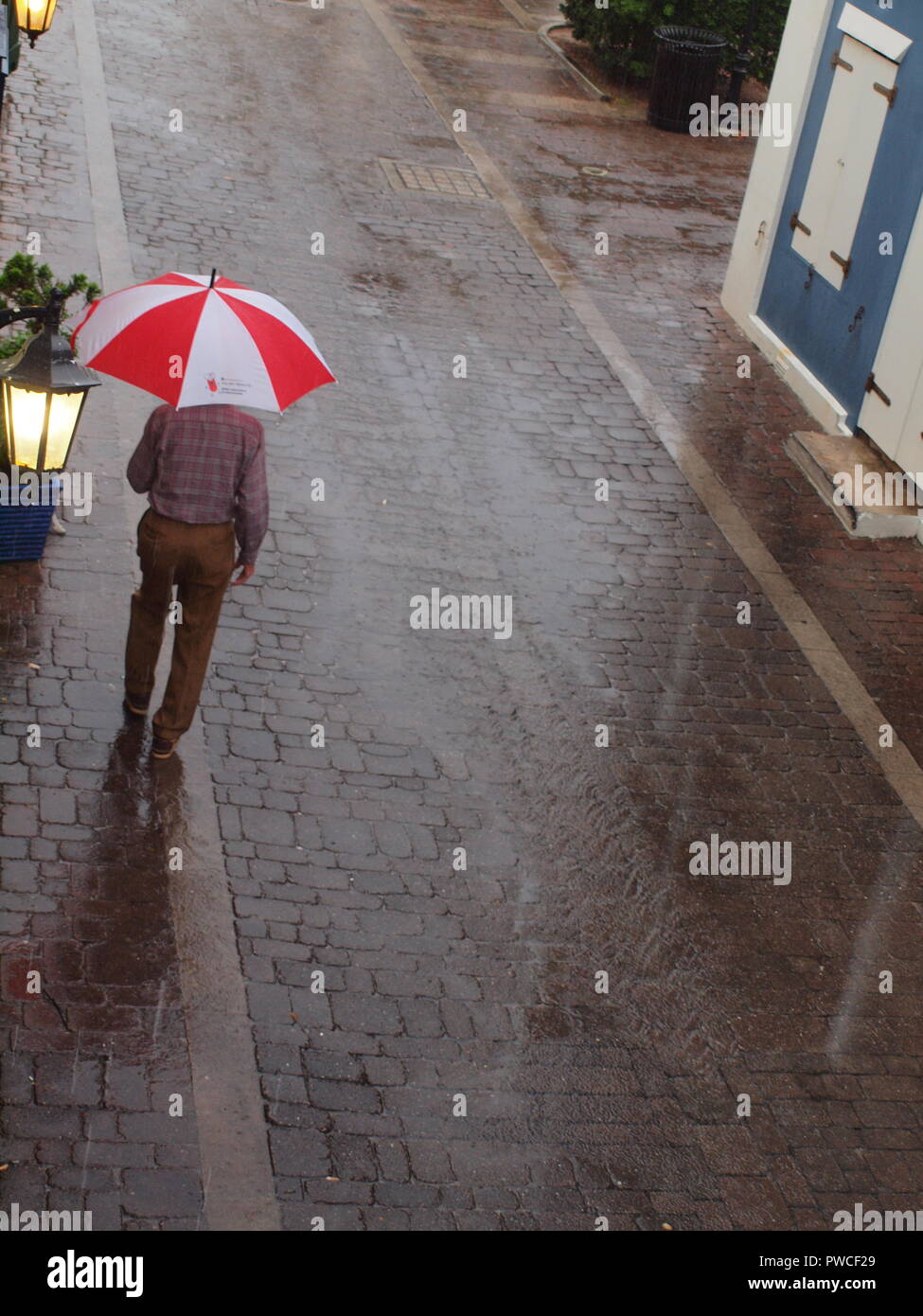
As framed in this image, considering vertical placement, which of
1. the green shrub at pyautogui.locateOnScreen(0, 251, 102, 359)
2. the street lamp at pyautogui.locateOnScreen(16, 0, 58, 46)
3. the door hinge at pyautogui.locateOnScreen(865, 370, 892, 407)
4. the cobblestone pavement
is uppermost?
the street lamp at pyautogui.locateOnScreen(16, 0, 58, 46)

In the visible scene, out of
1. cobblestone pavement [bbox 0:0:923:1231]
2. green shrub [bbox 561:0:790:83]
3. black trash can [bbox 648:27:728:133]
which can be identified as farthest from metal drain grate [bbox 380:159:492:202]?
green shrub [bbox 561:0:790:83]

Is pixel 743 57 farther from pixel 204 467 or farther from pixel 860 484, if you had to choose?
pixel 204 467

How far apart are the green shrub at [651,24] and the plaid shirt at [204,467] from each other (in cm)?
1645

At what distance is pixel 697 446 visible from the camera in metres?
11.8

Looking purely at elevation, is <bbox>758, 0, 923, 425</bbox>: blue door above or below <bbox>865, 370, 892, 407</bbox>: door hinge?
above

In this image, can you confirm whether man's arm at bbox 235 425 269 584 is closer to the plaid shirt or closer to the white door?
the plaid shirt

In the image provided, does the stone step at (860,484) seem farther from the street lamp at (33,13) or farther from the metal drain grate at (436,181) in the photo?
the street lamp at (33,13)

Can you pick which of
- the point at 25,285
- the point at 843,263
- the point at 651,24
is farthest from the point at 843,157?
the point at 651,24

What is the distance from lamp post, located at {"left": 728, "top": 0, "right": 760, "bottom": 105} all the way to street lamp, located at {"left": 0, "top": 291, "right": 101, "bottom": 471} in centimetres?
1551

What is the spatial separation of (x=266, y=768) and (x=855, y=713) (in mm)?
3693

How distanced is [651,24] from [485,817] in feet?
55.3

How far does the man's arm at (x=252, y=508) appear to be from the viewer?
6.82 m

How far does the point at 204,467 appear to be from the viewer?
675 cm

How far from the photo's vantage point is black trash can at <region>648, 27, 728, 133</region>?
19594 millimetres
